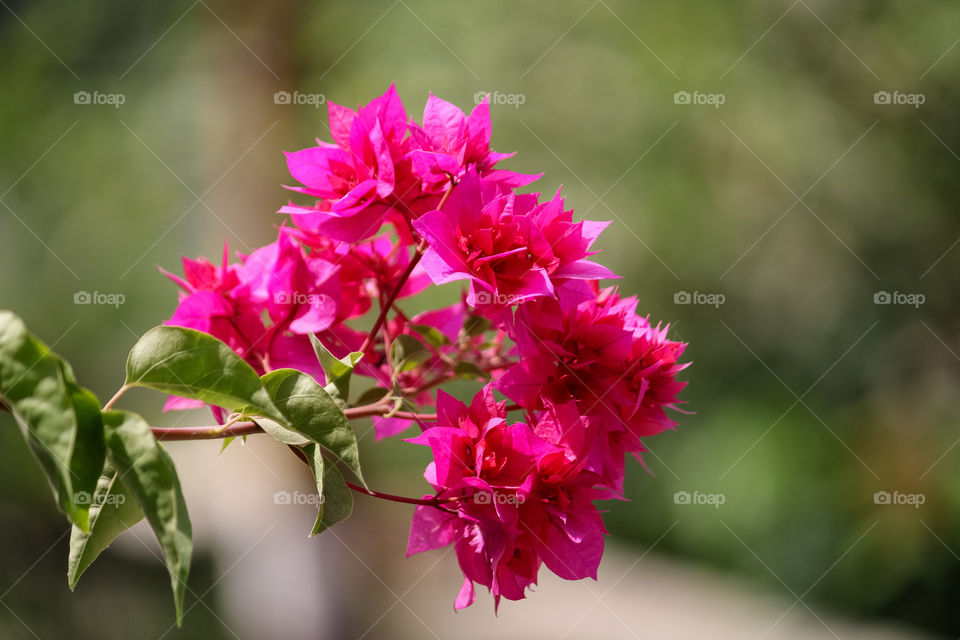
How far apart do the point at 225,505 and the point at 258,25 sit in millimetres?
2196

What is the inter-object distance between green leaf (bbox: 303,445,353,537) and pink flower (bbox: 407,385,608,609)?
0.25ft

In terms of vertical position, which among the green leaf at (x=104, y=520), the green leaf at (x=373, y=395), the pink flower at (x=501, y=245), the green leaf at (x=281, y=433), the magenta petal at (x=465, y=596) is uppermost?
the pink flower at (x=501, y=245)

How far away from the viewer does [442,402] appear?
2.02 feet

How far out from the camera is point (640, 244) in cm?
422

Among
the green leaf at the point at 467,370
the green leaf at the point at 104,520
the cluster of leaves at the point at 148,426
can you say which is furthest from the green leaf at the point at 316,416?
the green leaf at the point at 467,370

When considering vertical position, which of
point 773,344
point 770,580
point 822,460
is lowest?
point 770,580

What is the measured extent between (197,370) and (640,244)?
154 inches

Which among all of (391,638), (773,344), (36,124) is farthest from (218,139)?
(773,344)

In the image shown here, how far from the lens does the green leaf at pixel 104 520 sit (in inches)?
20.6

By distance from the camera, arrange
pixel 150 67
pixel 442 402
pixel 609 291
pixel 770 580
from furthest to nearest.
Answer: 1. pixel 150 67
2. pixel 770 580
3. pixel 609 291
4. pixel 442 402

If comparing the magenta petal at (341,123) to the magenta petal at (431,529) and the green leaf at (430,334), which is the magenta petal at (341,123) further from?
the magenta petal at (431,529)

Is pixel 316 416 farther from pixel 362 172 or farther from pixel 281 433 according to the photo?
pixel 362 172

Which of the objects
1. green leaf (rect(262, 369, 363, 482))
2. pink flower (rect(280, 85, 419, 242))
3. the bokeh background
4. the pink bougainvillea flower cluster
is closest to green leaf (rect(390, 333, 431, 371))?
the pink bougainvillea flower cluster

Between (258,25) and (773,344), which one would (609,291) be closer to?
(258,25)
